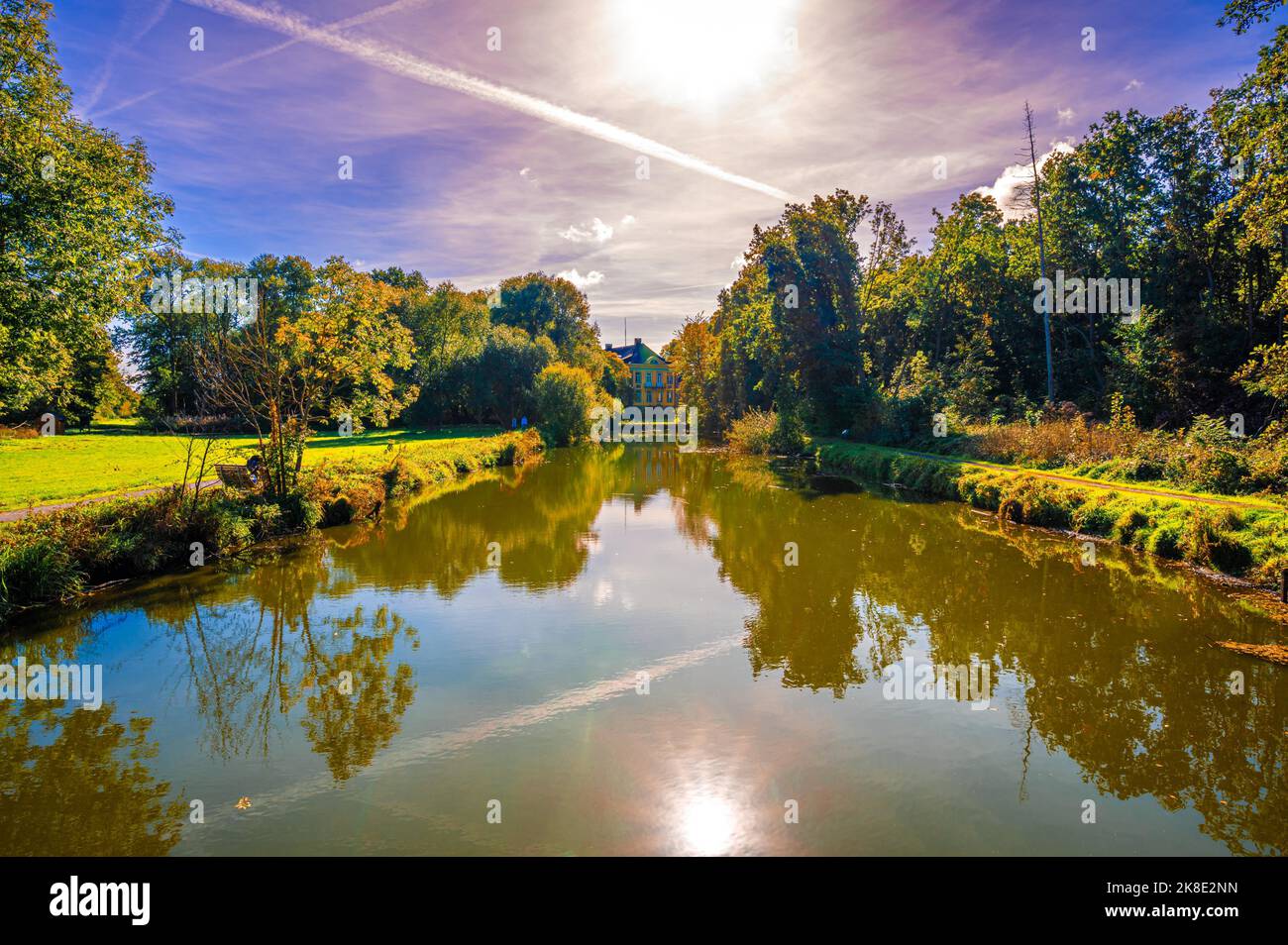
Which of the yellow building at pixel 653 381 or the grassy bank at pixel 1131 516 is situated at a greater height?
the yellow building at pixel 653 381

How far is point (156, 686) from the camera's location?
25.5ft

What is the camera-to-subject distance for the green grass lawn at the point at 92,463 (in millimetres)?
15375

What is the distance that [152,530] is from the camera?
483 inches

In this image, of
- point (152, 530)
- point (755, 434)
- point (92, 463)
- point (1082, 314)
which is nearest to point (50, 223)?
point (152, 530)

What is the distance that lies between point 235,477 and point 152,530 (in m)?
3.71

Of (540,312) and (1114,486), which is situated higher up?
(540,312)

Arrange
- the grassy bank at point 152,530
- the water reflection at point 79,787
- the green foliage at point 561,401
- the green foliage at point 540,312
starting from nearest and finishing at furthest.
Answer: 1. the water reflection at point 79,787
2. the grassy bank at point 152,530
3. the green foliage at point 561,401
4. the green foliage at point 540,312

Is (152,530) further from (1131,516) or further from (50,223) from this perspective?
(1131,516)

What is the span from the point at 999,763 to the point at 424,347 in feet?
168

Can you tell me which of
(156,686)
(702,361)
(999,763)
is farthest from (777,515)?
(702,361)

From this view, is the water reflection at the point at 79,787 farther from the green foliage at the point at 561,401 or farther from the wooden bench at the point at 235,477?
the green foliage at the point at 561,401

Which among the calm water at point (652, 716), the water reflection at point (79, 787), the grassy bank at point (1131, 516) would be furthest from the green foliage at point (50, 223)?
the grassy bank at point (1131, 516)

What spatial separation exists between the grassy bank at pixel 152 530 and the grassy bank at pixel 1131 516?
A: 17.6 m
